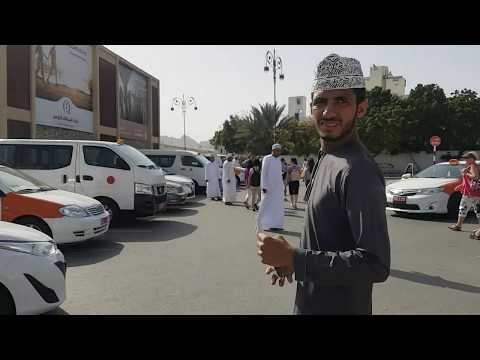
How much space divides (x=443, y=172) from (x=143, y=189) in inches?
326

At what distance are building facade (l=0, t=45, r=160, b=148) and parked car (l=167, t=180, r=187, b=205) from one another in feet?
25.1

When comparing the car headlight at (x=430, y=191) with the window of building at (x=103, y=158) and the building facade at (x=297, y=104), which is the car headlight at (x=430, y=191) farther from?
the building facade at (x=297, y=104)

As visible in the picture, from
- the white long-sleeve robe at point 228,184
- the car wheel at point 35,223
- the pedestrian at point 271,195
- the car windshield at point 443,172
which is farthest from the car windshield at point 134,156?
the car windshield at point 443,172

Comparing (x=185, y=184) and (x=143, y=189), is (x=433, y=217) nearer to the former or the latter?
(x=185, y=184)

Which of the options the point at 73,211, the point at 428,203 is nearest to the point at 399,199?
the point at 428,203

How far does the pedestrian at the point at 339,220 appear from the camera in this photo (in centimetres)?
139

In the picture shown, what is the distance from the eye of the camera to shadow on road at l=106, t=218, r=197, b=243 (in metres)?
8.55

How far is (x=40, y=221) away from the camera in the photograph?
6.98 meters

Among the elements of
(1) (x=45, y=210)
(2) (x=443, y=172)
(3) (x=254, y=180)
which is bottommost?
(1) (x=45, y=210)

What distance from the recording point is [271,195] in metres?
9.38

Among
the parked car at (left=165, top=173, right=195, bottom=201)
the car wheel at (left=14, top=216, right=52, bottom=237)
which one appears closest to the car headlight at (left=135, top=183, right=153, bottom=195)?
the car wheel at (left=14, top=216, right=52, bottom=237)
